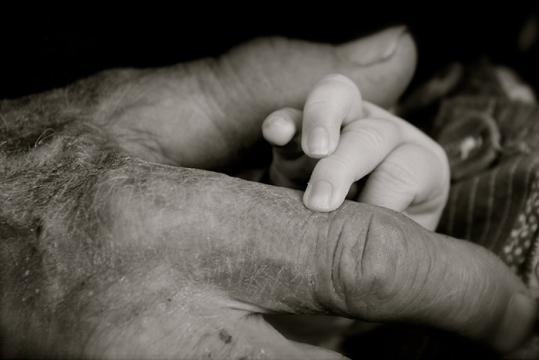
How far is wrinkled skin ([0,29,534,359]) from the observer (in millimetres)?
762

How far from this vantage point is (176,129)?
123 cm

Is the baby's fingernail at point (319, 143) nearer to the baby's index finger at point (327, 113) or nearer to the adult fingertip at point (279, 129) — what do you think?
the baby's index finger at point (327, 113)

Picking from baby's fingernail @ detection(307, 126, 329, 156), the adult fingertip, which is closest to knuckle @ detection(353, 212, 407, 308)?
baby's fingernail @ detection(307, 126, 329, 156)

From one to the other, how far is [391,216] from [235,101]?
0.57m

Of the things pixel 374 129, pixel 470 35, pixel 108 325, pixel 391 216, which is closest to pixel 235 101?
pixel 374 129

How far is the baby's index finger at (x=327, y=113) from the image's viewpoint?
3.03ft

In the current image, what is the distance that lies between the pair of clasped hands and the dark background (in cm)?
36

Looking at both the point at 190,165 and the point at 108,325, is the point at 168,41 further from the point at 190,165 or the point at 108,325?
the point at 108,325

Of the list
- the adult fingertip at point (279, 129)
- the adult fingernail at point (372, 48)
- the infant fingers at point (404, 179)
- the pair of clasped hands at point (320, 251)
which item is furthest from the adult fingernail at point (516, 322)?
the adult fingernail at point (372, 48)

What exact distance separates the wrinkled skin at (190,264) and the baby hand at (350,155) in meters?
0.07

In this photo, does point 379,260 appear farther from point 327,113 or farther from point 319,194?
point 327,113

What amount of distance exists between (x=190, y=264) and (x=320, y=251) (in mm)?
202

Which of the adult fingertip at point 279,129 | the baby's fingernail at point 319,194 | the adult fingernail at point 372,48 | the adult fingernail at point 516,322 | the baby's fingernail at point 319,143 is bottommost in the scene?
the adult fingernail at point 516,322

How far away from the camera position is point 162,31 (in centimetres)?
157
